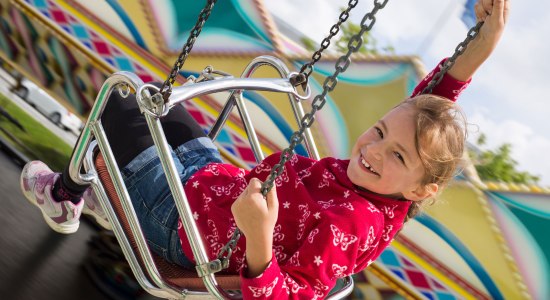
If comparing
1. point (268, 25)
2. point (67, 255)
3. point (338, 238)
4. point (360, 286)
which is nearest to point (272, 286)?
point (338, 238)

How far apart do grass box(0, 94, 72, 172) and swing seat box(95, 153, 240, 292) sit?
1.05m

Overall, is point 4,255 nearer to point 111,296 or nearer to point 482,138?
point 111,296

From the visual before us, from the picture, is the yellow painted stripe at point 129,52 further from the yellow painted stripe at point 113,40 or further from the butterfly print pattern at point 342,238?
the butterfly print pattern at point 342,238

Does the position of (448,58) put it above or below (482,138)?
above

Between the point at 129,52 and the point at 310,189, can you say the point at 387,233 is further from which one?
the point at 129,52

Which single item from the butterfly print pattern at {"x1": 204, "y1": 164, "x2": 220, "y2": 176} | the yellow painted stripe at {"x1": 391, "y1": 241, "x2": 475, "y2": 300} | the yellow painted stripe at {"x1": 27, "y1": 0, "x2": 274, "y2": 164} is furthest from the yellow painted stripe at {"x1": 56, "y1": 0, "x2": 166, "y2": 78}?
the butterfly print pattern at {"x1": 204, "y1": 164, "x2": 220, "y2": 176}

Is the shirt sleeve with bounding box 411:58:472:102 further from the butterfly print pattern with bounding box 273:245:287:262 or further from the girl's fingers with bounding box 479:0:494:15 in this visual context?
the butterfly print pattern with bounding box 273:245:287:262

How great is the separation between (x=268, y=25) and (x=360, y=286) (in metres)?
1.04

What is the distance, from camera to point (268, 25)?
2809 millimetres

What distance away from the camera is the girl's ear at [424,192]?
1.43 metres

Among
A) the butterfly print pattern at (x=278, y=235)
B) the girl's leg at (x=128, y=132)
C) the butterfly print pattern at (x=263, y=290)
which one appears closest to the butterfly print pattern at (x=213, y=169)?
the girl's leg at (x=128, y=132)

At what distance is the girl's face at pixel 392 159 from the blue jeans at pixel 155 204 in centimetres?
39

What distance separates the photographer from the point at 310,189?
1.55 metres

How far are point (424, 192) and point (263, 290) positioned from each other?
414mm
